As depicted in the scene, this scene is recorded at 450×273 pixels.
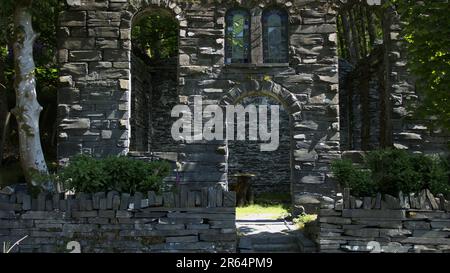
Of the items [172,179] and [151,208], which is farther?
[172,179]

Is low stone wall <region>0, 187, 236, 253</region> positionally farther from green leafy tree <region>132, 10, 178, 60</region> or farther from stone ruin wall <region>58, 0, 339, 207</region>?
green leafy tree <region>132, 10, 178, 60</region>

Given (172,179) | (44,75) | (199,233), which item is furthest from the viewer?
(44,75)

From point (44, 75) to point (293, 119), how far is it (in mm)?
9046

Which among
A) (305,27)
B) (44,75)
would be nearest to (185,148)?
(305,27)

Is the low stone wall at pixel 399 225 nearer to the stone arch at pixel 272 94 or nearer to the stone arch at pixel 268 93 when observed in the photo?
the stone arch at pixel 272 94

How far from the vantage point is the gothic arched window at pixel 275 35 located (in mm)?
11531

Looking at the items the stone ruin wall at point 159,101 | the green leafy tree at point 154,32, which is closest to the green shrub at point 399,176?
the stone ruin wall at point 159,101

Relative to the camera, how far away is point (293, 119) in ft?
36.5

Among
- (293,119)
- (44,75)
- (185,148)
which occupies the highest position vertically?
(44,75)

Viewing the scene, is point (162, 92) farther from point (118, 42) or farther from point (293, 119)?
point (293, 119)

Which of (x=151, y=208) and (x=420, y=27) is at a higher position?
(x=420, y=27)

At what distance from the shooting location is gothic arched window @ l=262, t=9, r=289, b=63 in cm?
1153

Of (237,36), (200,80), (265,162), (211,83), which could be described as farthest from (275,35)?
(265,162)

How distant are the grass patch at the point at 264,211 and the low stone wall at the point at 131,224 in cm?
411
